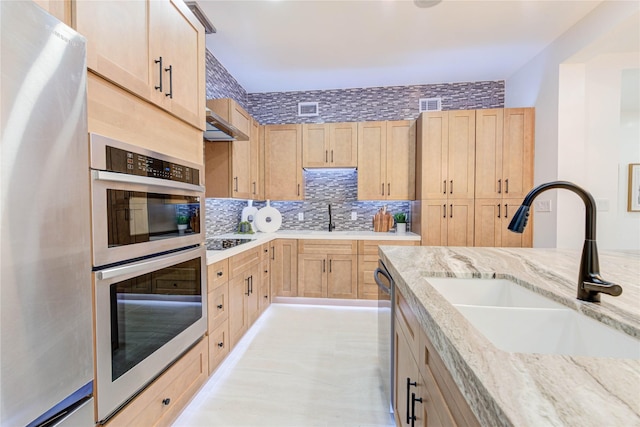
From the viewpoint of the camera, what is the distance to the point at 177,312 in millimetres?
1492

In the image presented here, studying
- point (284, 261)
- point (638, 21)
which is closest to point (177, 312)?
point (284, 261)

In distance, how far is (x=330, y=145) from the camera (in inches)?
142

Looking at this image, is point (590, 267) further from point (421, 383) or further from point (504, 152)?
point (504, 152)

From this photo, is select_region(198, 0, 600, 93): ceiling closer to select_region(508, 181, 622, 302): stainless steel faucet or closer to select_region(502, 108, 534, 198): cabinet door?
select_region(502, 108, 534, 198): cabinet door

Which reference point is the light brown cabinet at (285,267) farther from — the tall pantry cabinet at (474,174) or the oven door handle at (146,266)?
the oven door handle at (146,266)

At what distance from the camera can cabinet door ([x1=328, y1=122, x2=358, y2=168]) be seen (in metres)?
3.57

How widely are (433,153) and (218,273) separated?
264 centimetres

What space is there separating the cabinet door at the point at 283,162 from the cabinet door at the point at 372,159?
796 millimetres

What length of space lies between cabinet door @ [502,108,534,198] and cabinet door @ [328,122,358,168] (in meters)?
1.70

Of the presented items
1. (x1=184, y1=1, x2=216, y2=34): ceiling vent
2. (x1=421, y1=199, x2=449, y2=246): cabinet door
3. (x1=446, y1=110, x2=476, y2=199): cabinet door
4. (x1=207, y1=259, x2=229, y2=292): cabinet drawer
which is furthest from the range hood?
(x1=446, y1=110, x2=476, y2=199): cabinet door

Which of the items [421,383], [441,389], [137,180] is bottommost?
[421,383]

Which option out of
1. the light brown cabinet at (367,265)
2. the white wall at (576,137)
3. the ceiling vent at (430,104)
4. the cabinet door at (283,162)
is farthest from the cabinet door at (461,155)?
the cabinet door at (283,162)

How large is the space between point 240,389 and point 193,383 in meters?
0.34

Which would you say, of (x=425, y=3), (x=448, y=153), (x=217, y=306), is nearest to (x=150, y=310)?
(x=217, y=306)
